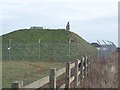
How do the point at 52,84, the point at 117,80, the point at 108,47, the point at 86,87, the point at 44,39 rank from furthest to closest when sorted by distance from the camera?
the point at 44,39
the point at 108,47
the point at 117,80
the point at 86,87
the point at 52,84

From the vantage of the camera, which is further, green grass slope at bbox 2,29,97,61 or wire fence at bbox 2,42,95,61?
green grass slope at bbox 2,29,97,61

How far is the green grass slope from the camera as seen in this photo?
41.2 meters

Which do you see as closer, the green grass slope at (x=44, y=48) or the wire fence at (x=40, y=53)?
the wire fence at (x=40, y=53)

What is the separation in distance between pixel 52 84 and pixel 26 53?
1415 inches

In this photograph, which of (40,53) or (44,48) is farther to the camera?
(44,48)

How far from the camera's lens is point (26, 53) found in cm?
4325

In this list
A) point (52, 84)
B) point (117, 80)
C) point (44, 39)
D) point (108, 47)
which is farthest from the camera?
point (44, 39)

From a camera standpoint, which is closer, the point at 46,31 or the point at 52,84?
the point at 52,84

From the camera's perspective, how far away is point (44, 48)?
47.8 meters

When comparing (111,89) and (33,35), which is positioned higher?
(33,35)

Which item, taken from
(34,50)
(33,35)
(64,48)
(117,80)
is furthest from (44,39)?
(117,80)

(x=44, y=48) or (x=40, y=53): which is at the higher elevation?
(x=44, y=48)

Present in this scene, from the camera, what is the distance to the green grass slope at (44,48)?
4122 cm

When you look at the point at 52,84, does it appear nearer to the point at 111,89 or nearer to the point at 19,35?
the point at 111,89
